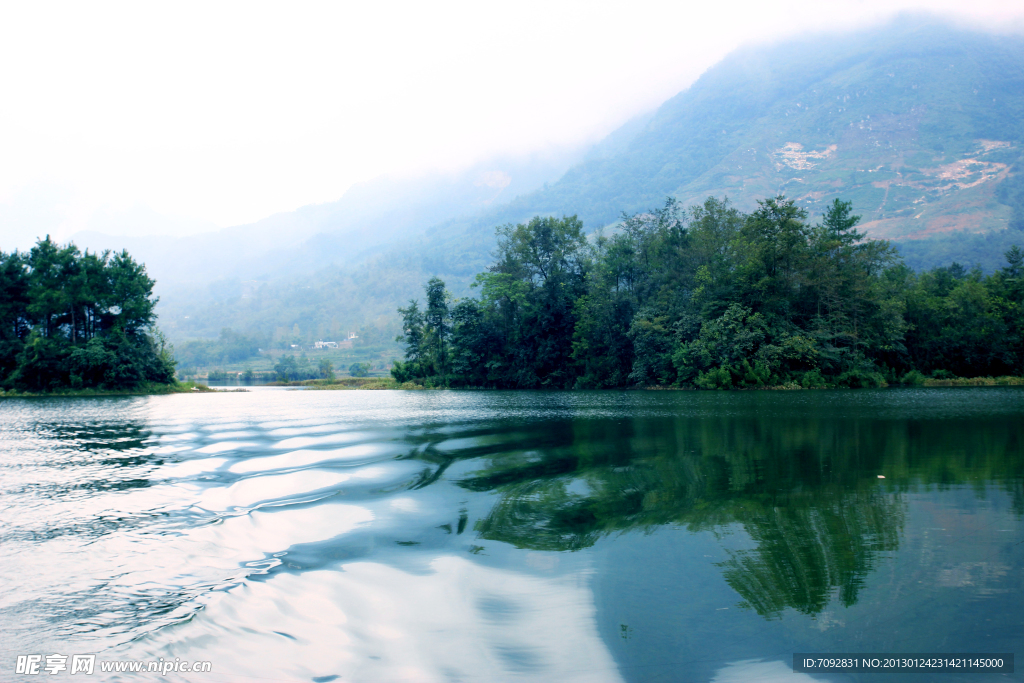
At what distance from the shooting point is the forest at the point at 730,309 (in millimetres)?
42875

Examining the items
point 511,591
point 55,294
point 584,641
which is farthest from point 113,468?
point 55,294

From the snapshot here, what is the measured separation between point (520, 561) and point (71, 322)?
61304mm

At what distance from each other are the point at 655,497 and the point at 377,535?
4481 mm

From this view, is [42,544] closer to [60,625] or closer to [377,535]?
[60,625]

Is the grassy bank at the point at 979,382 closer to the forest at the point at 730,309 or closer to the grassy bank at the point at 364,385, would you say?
the forest at the point at 730,309

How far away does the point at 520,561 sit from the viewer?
6637 mm

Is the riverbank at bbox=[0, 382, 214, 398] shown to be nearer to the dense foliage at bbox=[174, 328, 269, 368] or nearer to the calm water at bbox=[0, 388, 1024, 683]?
the calm water at bbox=[0, 388, 1024, 683]

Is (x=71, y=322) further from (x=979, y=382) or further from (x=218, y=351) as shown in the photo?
(x=218, y=351)

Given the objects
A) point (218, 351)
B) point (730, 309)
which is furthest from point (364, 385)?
point (218, 351)

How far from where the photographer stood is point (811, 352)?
4178 cm

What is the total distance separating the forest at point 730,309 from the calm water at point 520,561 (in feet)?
104

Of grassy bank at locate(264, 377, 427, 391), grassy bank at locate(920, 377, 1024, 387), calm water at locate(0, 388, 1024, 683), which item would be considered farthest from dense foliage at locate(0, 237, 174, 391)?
grassy bank at locate(920, 377, 1024, 387)

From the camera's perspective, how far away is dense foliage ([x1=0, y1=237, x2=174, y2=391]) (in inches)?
1943

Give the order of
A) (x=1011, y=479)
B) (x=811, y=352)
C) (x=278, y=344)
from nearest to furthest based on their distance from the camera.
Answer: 1. (x=1011, y=479)
2. (x=811, y=352)
3. (x=278, y=344)
